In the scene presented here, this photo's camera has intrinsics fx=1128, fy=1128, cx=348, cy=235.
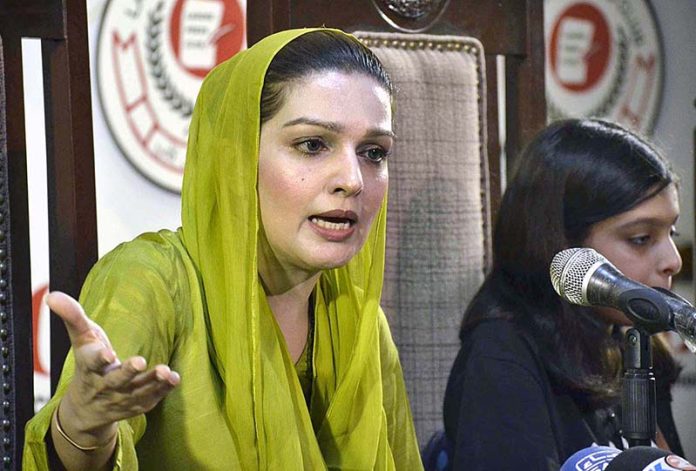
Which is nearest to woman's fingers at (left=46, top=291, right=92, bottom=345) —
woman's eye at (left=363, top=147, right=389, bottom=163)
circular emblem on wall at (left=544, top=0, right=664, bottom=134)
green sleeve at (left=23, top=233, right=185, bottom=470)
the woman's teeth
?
green sleeve at (left=23, top=233, right=185, bottom=470)

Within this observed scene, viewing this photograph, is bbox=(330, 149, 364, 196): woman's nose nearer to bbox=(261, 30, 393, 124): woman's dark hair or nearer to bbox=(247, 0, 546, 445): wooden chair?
bbox=(261, 30, 393, 124): woman's dark hair

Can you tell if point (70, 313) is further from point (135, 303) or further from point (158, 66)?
point (158, 66)

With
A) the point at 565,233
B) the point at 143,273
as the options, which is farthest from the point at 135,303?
the point at 565,233

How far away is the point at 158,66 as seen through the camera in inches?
132

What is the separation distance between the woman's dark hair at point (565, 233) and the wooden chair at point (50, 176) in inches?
27.1

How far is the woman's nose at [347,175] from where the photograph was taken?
152cm

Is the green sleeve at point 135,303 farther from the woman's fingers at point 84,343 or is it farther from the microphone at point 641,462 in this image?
the microphone at point 641,462

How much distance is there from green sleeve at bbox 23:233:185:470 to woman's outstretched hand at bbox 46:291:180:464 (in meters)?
0.15

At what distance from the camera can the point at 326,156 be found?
60.6 inches

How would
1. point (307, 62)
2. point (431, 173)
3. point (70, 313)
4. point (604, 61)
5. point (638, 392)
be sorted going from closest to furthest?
point (70, 313), point (638, 392), point (307, 62), point (431, 173), point (604, 61)

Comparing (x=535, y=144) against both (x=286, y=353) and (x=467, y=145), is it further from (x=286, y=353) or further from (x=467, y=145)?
(x=286, y=353)

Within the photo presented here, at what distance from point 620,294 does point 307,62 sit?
1.76 feet

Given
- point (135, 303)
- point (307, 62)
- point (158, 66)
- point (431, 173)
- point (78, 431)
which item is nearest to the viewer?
point (78, 431)

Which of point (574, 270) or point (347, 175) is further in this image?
point (347, 175)
